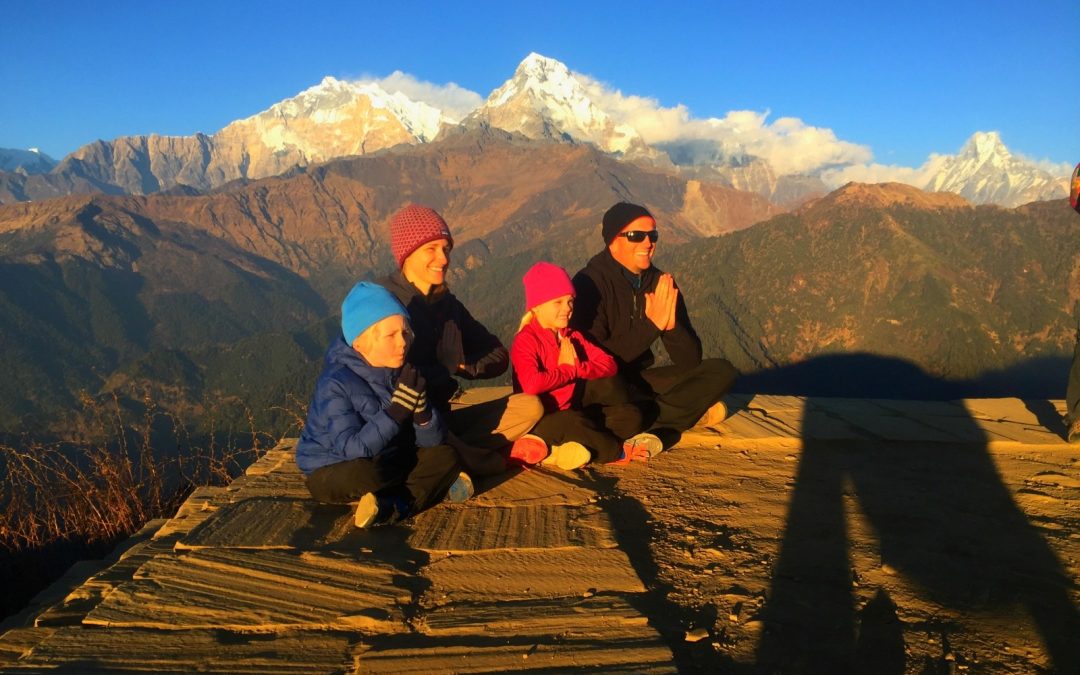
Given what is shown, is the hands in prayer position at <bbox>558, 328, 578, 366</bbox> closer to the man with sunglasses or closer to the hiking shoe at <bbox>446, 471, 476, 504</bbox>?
the man with sunglasses

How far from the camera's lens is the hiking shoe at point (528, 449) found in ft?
12.8

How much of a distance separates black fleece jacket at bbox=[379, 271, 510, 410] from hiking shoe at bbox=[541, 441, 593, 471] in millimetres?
606

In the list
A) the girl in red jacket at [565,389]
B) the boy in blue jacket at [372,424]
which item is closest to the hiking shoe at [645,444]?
the girl in red jacket at [565,389]

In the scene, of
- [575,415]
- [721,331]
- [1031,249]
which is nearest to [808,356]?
[721,331]

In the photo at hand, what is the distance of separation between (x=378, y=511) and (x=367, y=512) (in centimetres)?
5

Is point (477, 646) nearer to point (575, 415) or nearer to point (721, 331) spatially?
point (575, 415)

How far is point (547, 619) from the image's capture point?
2150 millimetres

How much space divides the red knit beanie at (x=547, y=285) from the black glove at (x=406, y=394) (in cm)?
104

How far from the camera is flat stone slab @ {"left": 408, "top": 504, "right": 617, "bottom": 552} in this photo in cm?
284

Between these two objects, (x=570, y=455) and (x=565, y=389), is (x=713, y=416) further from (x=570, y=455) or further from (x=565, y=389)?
(x=570, y=455)

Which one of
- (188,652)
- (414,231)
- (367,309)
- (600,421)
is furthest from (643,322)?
(188,652)

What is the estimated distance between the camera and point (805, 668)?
1.90 meters

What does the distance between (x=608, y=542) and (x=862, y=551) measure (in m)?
1.05

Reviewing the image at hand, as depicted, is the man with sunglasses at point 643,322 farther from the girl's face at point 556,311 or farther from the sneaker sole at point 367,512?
the sneaker sole at point 367,512
